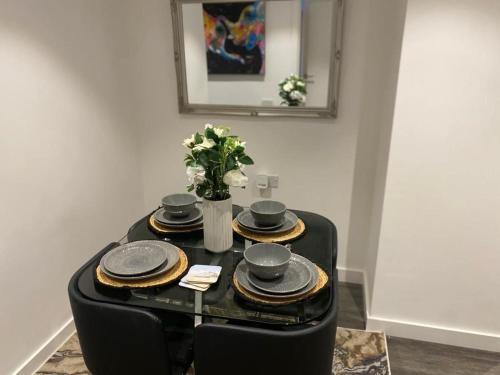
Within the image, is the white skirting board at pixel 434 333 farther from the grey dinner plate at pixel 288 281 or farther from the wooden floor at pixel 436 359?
the grey dinner plate at pixel 288 281

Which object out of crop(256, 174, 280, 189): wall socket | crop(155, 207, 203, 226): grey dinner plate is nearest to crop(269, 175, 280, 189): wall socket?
crop(256, 174, 280, 189): wall socket

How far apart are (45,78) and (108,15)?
743mm

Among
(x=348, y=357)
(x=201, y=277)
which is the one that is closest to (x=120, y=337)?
(x=201, y=277)

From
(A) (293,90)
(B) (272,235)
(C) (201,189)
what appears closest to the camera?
(C) (201,189)

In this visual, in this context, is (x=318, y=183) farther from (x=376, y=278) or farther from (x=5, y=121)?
(x=5, y=121)

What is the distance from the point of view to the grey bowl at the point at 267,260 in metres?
1.36

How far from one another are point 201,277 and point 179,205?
1.73 ft

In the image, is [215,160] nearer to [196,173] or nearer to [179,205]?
[196,173]

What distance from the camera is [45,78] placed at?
1946mm

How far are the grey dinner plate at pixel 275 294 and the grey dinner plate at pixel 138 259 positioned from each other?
0.90ft

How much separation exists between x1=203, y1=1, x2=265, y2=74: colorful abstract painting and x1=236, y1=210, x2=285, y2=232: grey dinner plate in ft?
3.70

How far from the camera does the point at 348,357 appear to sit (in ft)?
6.93

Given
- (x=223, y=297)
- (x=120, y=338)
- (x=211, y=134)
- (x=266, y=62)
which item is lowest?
(x=120, y=338)

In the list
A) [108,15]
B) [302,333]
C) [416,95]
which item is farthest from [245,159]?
[108,15]
